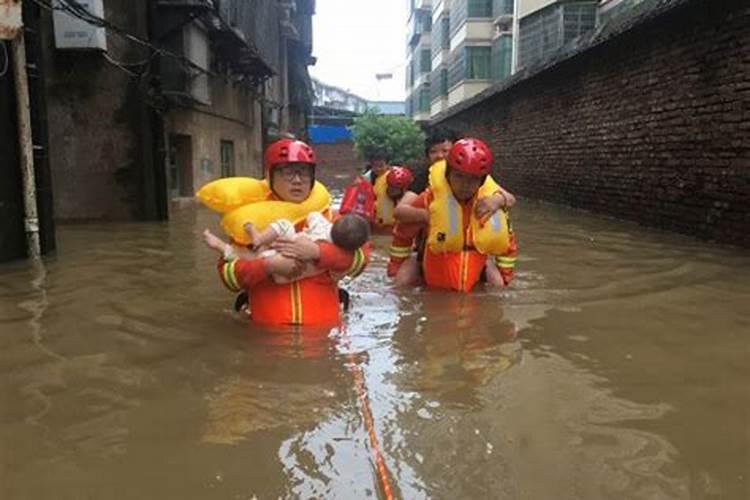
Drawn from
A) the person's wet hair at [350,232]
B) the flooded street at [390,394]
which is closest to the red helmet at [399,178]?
the flooded street at [390,394]

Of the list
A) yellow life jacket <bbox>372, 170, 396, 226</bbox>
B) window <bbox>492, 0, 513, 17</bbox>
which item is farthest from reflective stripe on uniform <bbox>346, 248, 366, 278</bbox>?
window <bbox>492, 0, 513, 17</bbox>

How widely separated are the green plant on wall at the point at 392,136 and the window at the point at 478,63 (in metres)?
3.62

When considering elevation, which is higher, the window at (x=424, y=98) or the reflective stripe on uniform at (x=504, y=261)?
the window at (x=424, y=98)

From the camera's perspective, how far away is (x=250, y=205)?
454 centimetres

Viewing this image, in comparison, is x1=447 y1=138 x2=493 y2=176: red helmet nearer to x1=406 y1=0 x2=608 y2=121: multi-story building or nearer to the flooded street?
the flooded street

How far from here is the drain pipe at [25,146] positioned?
7.41 m

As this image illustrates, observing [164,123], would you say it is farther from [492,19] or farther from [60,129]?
[492,19]

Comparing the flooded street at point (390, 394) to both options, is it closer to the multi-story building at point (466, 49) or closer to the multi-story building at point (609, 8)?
the multi-story building at point (609, 8)

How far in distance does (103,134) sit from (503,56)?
21.6 metres

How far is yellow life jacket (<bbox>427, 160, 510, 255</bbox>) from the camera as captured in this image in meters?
5.48

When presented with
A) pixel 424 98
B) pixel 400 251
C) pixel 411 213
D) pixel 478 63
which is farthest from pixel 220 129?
pixel 424 98

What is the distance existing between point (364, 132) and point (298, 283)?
30992 millimetres

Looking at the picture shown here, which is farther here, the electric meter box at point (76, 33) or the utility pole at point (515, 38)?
the utility pole at point (515, 38)

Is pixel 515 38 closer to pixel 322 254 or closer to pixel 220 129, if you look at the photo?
pixel 220 129
